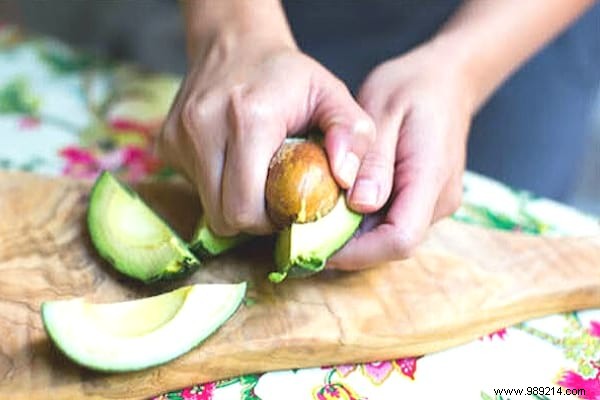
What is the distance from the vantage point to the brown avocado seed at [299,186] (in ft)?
2.49

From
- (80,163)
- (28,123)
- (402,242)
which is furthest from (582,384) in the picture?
(28,123)

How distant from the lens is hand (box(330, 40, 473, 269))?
798 mm

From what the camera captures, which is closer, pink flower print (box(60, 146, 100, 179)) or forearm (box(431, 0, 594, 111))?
forearm (box(431, 0, 594, 111))

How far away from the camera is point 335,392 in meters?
0.77

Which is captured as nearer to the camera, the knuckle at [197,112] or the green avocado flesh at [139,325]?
the green avocado flesh at [139,325]

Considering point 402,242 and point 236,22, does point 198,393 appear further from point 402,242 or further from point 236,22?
point 236,22

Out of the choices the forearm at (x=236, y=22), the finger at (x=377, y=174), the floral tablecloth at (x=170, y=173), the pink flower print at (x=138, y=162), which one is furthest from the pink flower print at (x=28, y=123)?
the finger at (x=377, y=174)

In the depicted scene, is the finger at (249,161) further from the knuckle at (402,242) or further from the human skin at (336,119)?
the knuckle at (402,242)

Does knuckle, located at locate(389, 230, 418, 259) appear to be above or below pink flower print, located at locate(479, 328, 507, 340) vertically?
above

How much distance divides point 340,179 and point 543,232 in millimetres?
332

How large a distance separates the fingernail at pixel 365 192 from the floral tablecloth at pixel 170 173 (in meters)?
0.15

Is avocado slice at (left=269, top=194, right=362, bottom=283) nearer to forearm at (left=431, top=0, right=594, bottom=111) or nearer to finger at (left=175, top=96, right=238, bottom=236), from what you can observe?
finger at (left=175, top=96, right=238, bottom=236)

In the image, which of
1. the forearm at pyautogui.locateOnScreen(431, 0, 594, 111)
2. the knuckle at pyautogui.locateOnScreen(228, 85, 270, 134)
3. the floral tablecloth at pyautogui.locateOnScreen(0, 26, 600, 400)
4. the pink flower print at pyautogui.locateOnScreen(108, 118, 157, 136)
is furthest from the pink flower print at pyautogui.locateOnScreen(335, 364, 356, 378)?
the pink flower print at pyautogui.locateOnScreen(108, 118, 157, 136)

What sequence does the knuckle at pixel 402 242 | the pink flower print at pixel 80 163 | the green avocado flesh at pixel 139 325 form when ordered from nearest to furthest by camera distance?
the green avocado flesh at pixel 139 325 → the knuckle at pixel 402 242 → the pink flower print at pixel 80 163
